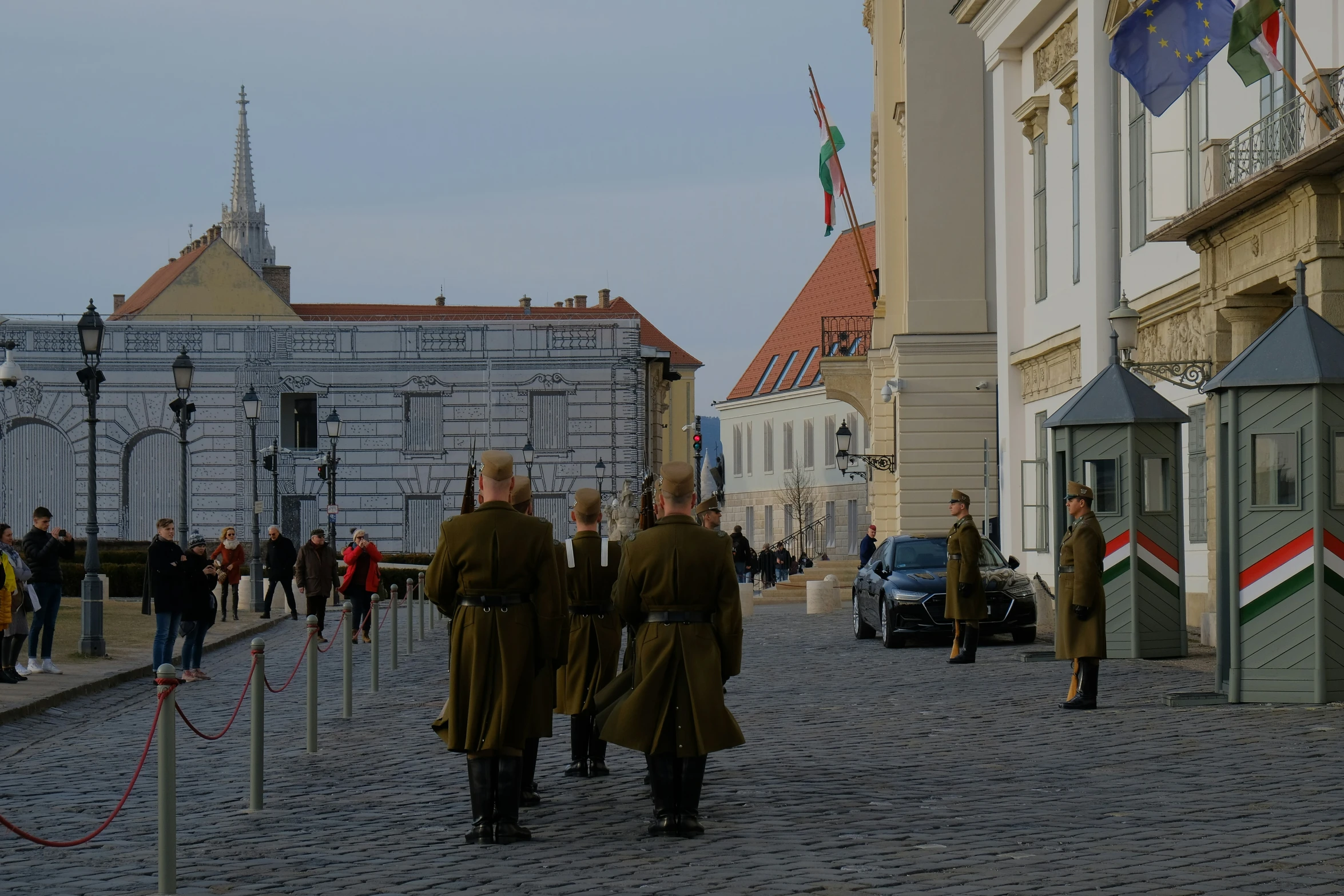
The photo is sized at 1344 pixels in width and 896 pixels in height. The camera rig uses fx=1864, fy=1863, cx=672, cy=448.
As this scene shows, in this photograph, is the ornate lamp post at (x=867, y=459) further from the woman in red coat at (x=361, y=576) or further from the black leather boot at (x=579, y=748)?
the black leather boot at (x=579, y=748)

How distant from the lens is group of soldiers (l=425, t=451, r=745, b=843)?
9.37 m

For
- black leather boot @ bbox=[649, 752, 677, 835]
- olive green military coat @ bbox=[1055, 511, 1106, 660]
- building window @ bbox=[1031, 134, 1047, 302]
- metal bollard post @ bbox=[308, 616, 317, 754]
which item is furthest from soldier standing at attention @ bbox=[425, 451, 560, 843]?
building window @ bbox=[1031, 134, 1047, 302]

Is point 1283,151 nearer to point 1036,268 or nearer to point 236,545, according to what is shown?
point 1036,268

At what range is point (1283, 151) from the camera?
18766 mm

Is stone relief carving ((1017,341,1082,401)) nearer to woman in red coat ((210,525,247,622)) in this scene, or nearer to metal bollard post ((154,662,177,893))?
woman in red coat ((210,525,247,622))

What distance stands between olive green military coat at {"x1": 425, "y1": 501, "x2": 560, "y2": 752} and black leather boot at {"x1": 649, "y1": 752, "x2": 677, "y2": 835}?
694 millimetres

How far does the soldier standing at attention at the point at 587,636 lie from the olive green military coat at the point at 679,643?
2006 millimetres

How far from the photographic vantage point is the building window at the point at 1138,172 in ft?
87.5

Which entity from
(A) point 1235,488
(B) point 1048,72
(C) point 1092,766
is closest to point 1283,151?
(A) point 1235,488

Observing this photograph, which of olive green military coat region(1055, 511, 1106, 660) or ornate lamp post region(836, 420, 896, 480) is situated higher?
ornate lamp post region(836, 420, 896, 480)

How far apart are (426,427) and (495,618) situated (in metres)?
58.7

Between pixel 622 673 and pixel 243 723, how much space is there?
23.7ft

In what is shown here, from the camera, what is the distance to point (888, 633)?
25.0 m

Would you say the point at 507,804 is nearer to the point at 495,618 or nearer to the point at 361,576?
the point at 495,618
